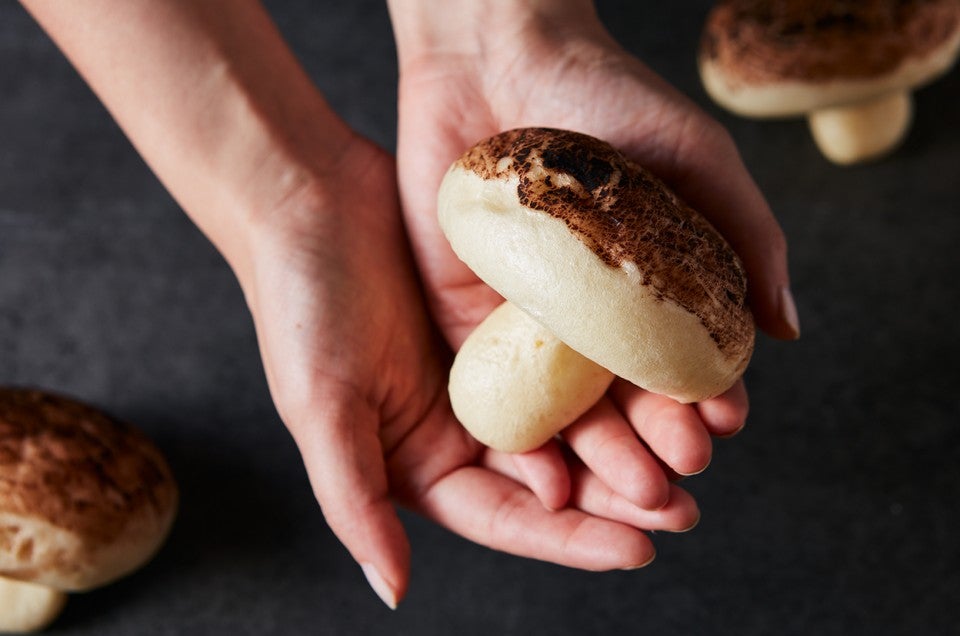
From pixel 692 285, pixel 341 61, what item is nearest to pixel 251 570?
pixel 692 285

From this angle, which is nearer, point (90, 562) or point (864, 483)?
point (90, 562)

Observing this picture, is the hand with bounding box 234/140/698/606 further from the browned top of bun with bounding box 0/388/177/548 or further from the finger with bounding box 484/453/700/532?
the browned top of bun with bounding box 0/388/177/548

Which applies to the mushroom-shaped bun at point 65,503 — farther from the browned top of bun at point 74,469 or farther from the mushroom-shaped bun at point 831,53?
the mushroom-shaped bun at point 831,53

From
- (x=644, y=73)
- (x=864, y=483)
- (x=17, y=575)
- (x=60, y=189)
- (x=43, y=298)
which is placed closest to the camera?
(x=644, y=73)

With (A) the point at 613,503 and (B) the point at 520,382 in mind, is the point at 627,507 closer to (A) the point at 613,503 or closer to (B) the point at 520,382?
(A) the point at 613,503

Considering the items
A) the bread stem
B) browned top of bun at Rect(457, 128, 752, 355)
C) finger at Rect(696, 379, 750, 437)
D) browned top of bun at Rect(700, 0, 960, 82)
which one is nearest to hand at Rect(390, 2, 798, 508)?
finger at Rect(696, 379, 750, 437)

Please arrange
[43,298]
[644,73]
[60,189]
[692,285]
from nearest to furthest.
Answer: [692,285]
[644,73]
[43,298]
[60,189]


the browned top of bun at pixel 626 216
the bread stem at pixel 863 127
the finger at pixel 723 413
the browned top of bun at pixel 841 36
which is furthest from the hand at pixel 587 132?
the bread stem at pixel 863 127

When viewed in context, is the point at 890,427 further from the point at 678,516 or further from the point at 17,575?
the point at 17,575
